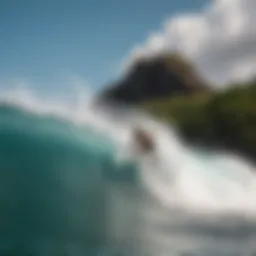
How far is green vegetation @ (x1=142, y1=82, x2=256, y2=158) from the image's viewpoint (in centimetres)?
141

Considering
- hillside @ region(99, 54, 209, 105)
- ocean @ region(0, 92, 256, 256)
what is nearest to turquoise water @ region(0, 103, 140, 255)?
ocean @ region(0, 92, 256, 256)

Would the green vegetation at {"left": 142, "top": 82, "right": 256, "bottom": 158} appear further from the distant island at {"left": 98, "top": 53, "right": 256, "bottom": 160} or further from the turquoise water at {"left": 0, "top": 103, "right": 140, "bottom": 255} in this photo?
the turquoise water at {"left": 0, "top": 103, "right": 140, "bottom": 255}

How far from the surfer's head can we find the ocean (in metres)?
0.01

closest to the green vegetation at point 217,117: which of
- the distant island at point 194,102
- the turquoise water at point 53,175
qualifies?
the distant island at point 194,102

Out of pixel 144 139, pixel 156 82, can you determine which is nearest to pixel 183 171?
pixel 144 139

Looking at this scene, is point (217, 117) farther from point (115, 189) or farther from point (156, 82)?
point (115, 189)

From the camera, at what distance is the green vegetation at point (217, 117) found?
4.64 feet

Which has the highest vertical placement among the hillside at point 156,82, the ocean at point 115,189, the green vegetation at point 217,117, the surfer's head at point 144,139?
the hillside at point 156,82

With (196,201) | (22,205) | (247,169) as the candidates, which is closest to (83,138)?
(22,205)

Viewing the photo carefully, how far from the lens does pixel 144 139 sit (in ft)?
4.65

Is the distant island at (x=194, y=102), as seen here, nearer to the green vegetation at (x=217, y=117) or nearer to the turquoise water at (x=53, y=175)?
the green vegetation at (x=217, y=117)

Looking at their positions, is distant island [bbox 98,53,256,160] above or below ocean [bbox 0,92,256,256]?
above

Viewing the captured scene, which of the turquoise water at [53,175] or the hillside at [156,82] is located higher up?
the hillside at [156,82]

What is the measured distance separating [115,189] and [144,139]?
153 millimetres
